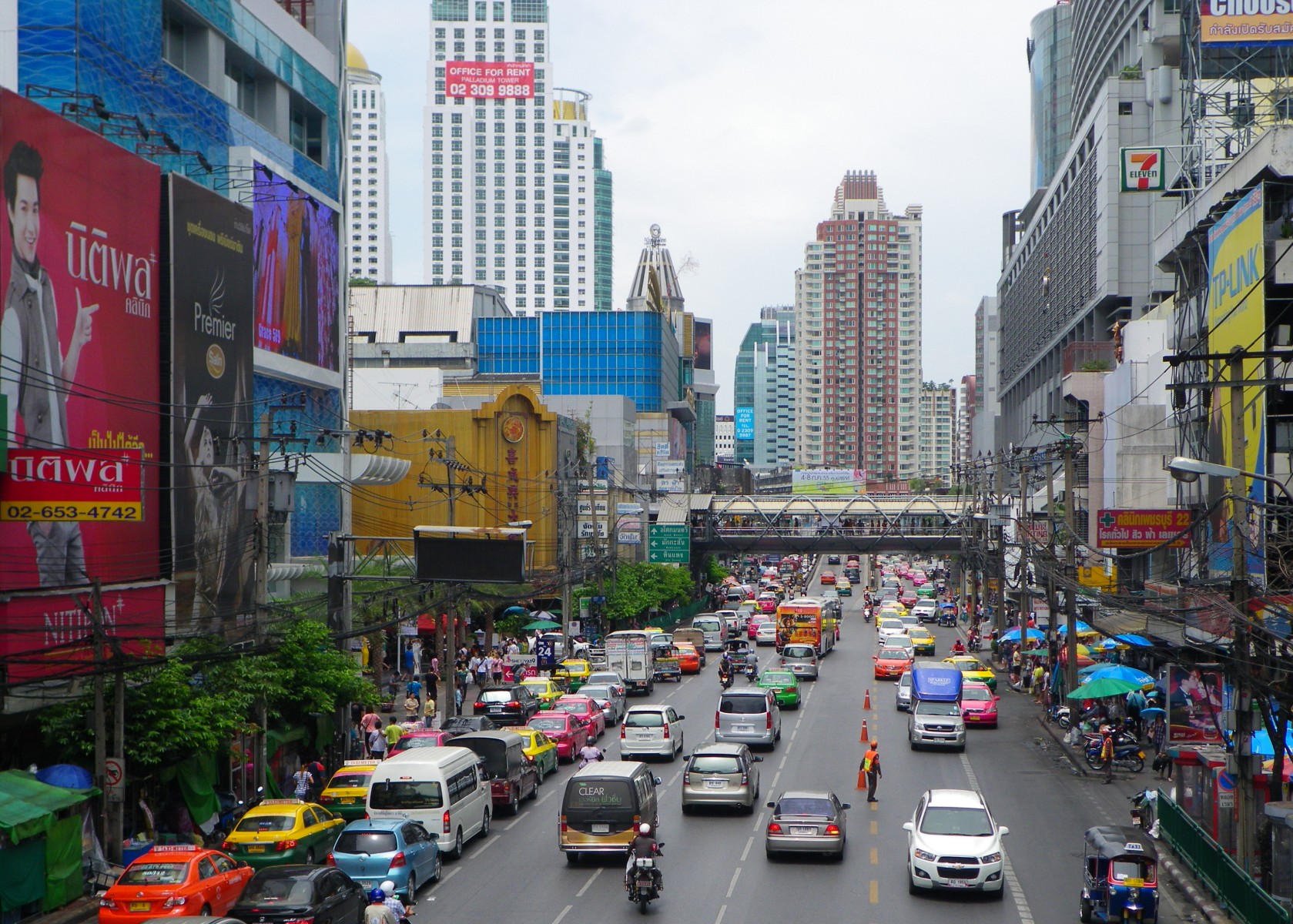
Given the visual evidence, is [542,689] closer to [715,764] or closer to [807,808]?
[715,764]

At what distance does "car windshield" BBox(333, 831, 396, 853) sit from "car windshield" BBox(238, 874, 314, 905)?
2849 mm

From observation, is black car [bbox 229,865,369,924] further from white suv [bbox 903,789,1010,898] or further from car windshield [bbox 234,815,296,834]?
white suv [bbox 903,789,1010,898]

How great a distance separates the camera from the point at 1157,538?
43562 mm

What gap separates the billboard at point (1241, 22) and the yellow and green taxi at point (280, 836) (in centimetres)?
3917

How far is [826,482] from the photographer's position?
504ft

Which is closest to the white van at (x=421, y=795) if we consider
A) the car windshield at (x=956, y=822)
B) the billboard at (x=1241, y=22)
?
the car windshield at (x=956, y=822)

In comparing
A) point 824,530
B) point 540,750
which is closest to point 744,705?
point 540,750

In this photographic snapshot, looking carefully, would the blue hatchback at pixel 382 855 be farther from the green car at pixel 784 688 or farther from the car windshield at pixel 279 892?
the green car at pixel 784 688

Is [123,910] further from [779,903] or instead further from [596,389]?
[596,389]

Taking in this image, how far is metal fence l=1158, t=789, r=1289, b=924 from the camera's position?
1784 cm

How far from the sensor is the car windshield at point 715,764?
2877 centimetres

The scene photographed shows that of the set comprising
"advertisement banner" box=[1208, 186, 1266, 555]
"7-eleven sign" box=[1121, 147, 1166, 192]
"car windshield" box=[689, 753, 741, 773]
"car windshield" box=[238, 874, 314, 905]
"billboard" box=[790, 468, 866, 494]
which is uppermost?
"7-eleven sign" box=[1121, 147, 1166, 192]

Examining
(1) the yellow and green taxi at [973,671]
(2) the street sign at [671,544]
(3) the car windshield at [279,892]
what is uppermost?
(2) the street sign at [671,544]

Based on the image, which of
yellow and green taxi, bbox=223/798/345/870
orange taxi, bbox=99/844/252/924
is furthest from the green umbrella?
orange taxi, bbox=99/844/252/924
